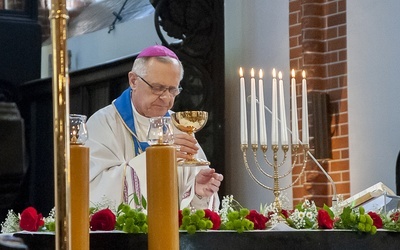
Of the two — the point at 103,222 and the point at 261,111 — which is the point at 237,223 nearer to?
the point at 103,222

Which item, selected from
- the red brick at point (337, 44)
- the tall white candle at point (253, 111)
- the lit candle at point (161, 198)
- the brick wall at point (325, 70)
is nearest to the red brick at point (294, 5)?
the brick wall at point (325, 70)

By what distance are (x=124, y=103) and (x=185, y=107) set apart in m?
2.40

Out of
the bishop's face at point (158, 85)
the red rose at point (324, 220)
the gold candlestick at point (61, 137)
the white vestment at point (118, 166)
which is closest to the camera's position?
the gold candlestick at point (61, 137)

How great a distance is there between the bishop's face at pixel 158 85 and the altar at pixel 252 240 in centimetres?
170

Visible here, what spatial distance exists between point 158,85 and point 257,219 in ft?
5.72

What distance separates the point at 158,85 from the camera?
445 centimetres

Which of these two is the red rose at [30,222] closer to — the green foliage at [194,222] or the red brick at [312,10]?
the green foliage at [194,222]

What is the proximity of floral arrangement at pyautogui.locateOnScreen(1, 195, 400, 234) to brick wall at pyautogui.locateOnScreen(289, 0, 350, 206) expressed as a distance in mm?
3461

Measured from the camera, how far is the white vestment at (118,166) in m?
3.88

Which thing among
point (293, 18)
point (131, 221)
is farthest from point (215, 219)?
point (293, 18)

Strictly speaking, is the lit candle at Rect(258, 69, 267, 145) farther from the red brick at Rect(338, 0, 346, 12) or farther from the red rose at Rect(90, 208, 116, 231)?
the red brick at Rect(338, 0, 346, 12)

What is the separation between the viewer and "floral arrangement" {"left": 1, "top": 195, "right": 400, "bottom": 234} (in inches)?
101

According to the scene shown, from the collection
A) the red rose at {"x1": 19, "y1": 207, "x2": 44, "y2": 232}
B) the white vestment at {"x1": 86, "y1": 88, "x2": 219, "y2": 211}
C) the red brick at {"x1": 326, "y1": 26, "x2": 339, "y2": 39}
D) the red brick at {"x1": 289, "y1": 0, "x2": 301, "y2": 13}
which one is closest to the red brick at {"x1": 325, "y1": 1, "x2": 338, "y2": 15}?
the red brick at {"x1": 326, "y1": 26, "x2": 339, "y2": 39}

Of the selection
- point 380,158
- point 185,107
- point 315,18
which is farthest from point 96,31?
point 380,158
